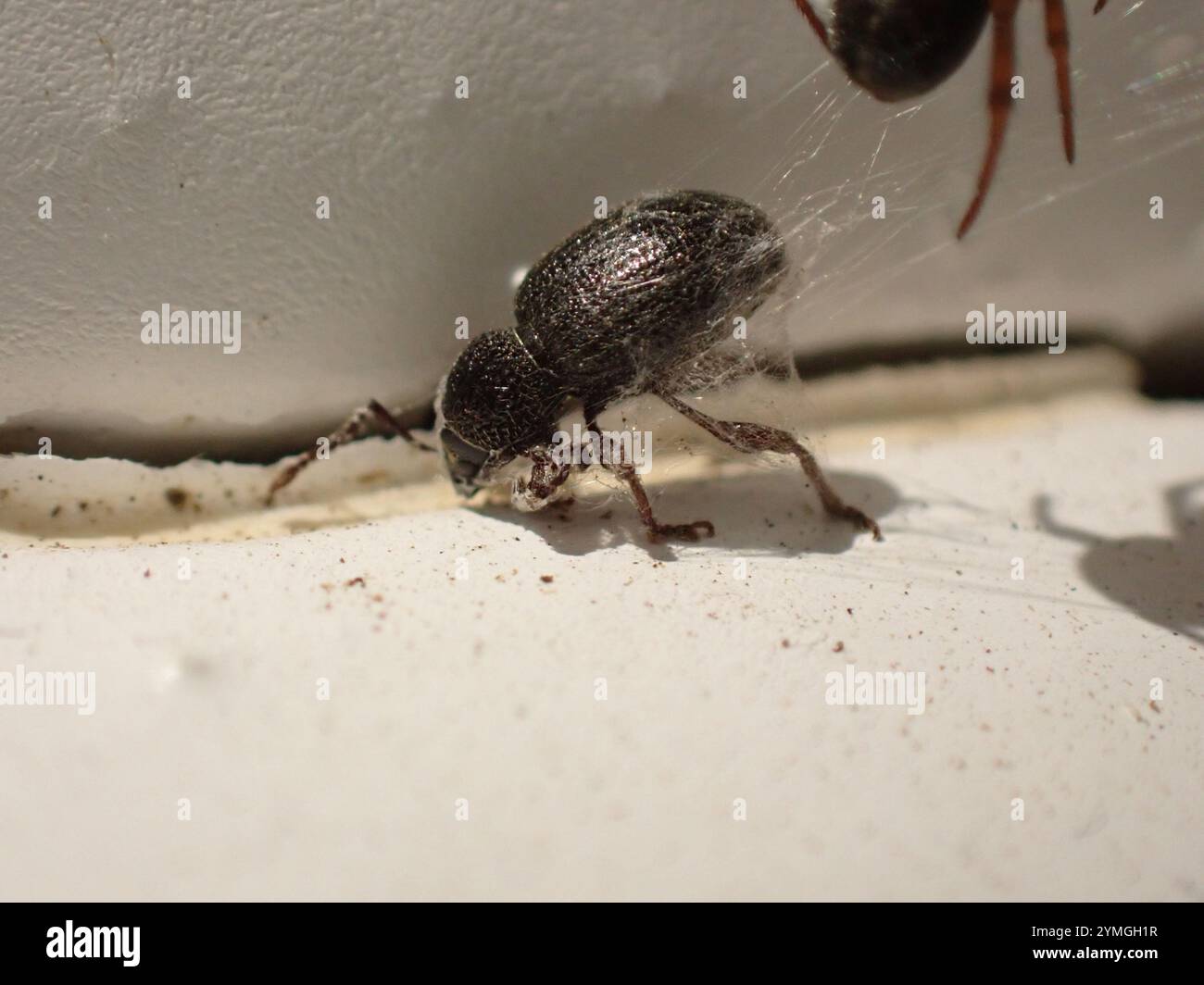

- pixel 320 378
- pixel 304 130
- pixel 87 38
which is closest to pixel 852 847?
pixel 320 378

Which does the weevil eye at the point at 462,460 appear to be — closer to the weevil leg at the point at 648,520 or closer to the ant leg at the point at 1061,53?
the weevil leg at the point at 648,520

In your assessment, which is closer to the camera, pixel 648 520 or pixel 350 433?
pixel 648 520

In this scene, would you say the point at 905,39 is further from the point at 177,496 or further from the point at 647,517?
the point at 177,496

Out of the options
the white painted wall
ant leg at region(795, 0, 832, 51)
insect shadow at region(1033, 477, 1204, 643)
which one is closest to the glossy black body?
the white painted wall

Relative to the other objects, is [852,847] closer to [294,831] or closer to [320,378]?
[294,831]

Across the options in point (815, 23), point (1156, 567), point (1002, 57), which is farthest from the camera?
point (1156, 567)

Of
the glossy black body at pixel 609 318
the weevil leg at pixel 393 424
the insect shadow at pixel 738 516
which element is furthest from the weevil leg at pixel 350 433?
the insect shadow at pixel 738 516

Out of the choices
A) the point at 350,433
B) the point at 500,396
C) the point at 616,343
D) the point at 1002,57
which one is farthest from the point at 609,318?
the point at 1002,57
